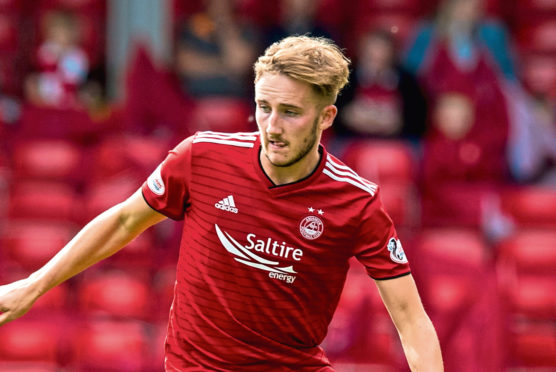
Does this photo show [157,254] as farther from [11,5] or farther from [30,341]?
[11,5]

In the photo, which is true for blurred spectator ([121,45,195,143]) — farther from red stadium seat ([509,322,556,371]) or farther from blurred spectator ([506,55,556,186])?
red stadium seat ([509,322,556,371])

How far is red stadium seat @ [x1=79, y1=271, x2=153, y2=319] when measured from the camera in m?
5.81

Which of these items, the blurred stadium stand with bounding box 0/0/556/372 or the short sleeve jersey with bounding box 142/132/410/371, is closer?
the short sleeve jersey with bounding box 142/132/410/371

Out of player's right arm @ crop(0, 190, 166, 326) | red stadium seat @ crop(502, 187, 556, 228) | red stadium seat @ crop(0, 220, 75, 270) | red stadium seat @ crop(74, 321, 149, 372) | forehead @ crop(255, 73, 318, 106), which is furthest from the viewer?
red stadium seat @ crop(502, 187, 556, 228)

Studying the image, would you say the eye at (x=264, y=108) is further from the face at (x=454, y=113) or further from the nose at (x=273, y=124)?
the face at (x=454, y=113)

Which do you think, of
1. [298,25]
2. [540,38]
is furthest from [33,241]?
[540,38]

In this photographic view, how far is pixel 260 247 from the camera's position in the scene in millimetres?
3002

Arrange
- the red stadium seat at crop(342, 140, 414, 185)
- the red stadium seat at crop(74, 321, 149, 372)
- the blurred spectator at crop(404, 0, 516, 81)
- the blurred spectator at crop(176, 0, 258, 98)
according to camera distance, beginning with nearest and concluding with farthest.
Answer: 1. the red stadium seat at crop(74, 321, 149, 372)
2. the red stadium seat at crop(342, 140, 414, 185)
3. the blurred spectator at crop(176, 0, 258, 98)
4. the blurred spectator at crop(404, 0, 516, 81)

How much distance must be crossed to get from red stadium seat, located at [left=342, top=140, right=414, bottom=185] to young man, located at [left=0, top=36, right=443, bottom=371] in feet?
10.4

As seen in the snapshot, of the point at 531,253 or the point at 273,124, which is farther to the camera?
the point at 531,253

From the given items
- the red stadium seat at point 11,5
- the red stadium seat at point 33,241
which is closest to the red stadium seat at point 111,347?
the red stadium seat at point 33,241

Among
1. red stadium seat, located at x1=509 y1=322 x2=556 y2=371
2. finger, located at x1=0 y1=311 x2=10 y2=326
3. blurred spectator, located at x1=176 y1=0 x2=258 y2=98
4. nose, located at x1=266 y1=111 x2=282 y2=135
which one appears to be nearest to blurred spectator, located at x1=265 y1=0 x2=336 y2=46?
blurred spectator, located at x1=176 y1=0 x2=258 y2=98

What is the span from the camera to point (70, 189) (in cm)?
651

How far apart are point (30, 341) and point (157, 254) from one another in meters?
0.89
